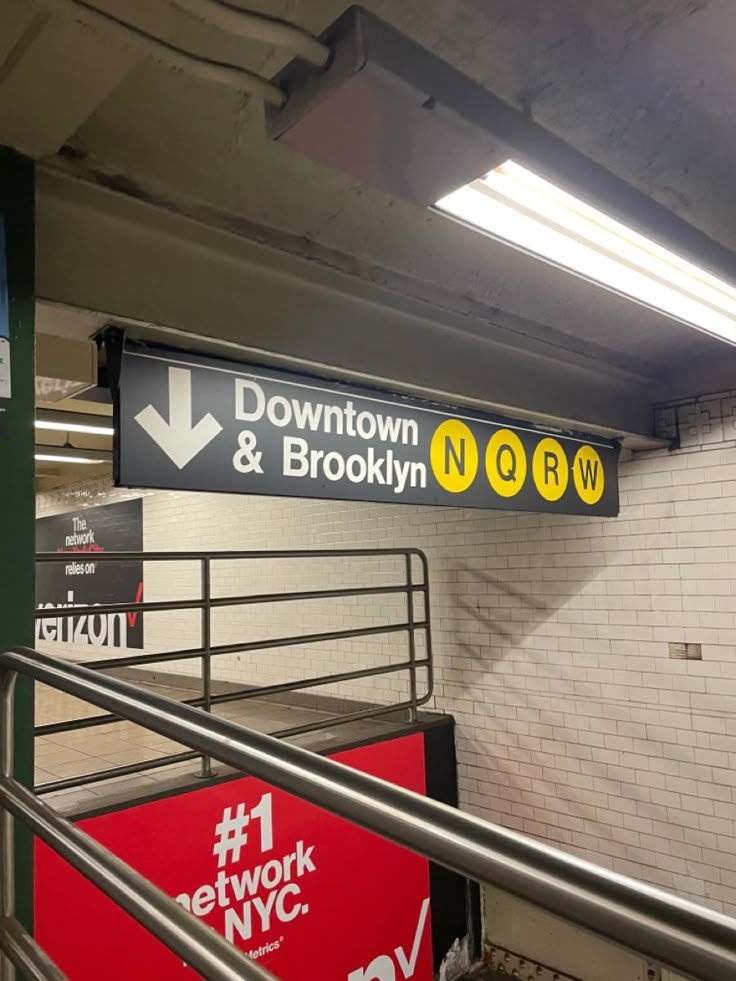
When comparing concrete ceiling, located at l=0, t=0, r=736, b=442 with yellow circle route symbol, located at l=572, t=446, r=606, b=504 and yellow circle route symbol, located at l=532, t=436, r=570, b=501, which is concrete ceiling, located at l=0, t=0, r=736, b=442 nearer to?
yellow circle route symbol, located at l=532, t=436, r=570, b=501

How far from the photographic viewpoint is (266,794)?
310 cm

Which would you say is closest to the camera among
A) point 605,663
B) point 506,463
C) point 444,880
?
point 506,463

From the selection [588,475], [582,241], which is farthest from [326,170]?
[588,475]

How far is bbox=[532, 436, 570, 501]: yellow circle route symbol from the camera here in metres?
3.59

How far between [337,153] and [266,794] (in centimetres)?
268

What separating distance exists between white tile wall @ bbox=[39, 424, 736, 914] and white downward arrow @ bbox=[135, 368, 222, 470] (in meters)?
3.09

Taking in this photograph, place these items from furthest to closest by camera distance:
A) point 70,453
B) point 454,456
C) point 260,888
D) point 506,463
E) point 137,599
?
point 137,599, point 70,453, point 506,463, point 454,456, point 260,888

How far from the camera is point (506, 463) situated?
3412mm

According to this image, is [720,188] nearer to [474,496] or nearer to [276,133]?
[474,496]

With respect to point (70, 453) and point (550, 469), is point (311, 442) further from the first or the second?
point (70, 453)

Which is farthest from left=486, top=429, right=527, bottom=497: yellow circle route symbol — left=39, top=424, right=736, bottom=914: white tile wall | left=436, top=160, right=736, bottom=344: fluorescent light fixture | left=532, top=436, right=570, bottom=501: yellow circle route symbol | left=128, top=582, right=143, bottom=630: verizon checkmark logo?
left=128, top=582, right=143, bottom=630: verizon checkmark logo

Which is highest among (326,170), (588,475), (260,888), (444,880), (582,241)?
(326,170)

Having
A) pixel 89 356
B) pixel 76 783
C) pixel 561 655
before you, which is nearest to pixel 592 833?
pixel 561 655

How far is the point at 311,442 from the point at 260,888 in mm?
1993
